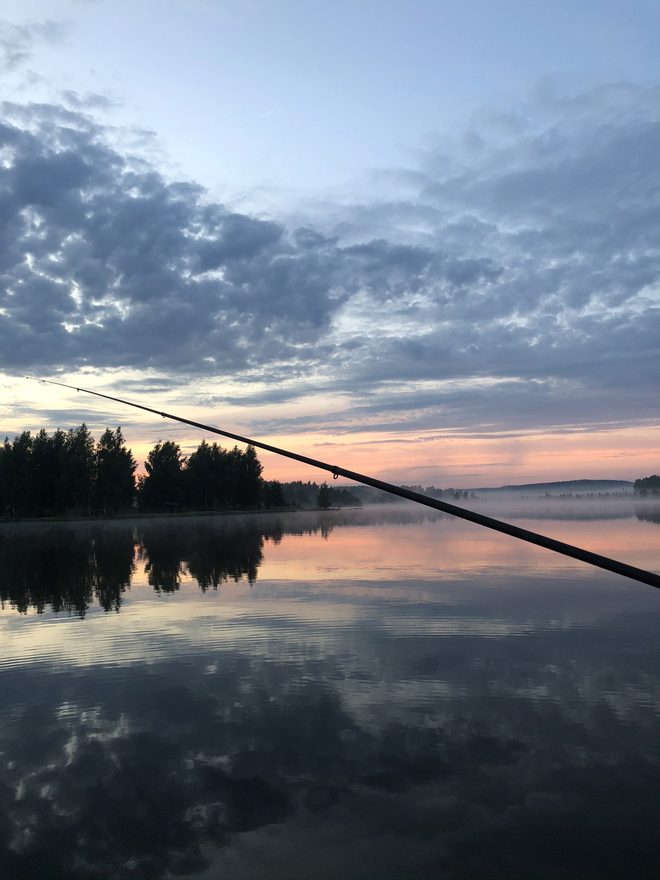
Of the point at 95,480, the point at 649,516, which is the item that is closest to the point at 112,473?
the point at 95,480

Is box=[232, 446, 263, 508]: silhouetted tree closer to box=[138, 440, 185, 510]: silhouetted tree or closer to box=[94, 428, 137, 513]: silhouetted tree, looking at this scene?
box=[138, 440, 185, 510]: silhouetted tree

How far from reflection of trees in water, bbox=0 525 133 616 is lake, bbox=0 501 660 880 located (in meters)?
1.02

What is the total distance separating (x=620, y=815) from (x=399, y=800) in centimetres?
228

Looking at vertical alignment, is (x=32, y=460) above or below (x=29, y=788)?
above

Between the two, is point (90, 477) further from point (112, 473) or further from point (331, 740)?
point (331, 740)

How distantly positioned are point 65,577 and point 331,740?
22.3 m

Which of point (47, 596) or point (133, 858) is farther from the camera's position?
point (47, 596)

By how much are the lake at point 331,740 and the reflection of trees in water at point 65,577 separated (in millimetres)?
1016

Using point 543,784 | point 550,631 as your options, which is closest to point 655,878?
point 543,784

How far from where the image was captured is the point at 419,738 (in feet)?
30.4

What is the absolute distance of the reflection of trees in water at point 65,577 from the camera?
70.5ft

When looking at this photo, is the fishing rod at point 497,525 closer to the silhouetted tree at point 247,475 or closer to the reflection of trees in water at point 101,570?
the reflection of trees in water at point 101,570

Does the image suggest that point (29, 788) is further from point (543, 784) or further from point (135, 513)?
point (135, 513)

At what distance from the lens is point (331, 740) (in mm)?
9281
